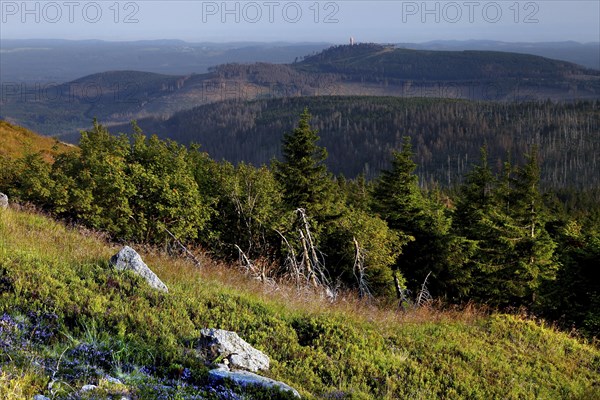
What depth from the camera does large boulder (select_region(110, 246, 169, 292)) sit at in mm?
9520

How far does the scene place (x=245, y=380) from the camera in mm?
6297

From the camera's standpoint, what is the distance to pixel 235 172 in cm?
2250

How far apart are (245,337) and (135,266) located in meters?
3.00

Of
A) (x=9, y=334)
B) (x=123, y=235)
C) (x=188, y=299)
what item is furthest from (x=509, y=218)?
(x=9, y=334)

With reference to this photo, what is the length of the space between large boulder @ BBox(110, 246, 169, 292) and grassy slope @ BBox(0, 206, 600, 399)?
0.97 feet

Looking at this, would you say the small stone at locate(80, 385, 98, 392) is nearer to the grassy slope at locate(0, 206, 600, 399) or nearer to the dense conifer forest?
the grassy slope at locate(0, 206, 600, 399)

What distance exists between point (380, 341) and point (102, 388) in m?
5.97

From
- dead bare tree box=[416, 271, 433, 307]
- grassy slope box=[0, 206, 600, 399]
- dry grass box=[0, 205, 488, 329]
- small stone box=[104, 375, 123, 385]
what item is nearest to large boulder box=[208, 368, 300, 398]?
grassy slope box=[0, 206, 600, 399]

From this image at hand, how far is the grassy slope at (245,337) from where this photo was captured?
21.3 feet

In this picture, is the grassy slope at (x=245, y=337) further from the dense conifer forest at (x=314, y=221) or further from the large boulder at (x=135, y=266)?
the dense conifer forest at (x=314, y=221)

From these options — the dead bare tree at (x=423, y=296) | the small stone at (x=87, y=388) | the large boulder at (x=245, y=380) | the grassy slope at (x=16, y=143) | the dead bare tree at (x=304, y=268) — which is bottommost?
the dead bare tree at (x=423, y=296)

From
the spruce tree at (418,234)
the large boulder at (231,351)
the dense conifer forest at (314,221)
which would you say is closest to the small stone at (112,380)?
the large boulder at (231,351)

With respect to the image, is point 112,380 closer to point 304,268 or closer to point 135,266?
point 135,266

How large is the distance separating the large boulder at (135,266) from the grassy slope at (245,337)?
11.7 inches
